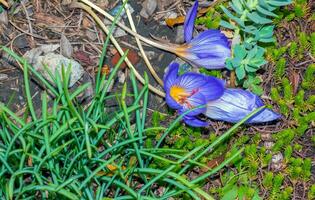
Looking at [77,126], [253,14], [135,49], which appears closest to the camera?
[77,126]

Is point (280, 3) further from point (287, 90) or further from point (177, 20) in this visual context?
point (177, 20)

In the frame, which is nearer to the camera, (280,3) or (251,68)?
(280,3)

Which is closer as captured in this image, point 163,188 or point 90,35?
point 163,188

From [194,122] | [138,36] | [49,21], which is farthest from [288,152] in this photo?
[49,21]

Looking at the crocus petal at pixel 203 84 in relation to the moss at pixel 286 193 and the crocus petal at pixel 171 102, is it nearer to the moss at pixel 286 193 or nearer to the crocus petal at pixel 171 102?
the crocus petal at pixel 171 102

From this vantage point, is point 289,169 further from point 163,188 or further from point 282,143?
point 163,188

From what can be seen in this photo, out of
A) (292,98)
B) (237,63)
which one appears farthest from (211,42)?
(292,98)

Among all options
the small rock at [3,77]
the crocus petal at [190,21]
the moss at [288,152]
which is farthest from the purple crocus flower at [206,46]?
the small rock at [3,77]
